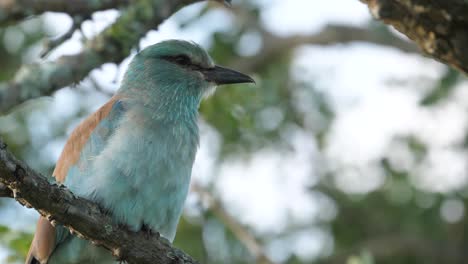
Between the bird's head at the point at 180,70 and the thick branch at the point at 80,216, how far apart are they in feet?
4.79

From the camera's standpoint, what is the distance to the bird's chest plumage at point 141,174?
3.92m

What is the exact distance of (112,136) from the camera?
420 cm

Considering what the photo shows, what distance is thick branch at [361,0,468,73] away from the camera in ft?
7.68

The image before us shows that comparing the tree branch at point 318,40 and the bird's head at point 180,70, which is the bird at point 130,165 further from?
the tree branch at point 318,40

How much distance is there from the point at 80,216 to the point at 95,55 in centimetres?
130

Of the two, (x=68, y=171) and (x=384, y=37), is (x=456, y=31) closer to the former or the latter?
(x=68, y=171)

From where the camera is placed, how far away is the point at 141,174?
13.1 feet

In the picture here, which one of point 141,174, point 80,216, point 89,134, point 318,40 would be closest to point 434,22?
point 80,216

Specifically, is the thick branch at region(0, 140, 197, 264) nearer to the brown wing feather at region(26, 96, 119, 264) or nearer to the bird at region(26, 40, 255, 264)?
the bird at region(26, 40, 255, 264)

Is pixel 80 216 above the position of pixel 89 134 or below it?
above

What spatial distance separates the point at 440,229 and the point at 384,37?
6.50 feet

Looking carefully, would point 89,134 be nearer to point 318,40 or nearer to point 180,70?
point 180,70

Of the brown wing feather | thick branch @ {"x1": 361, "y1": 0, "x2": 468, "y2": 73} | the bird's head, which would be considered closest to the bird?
the brown wing feather

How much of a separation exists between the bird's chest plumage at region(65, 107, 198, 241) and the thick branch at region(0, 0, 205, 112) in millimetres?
374
